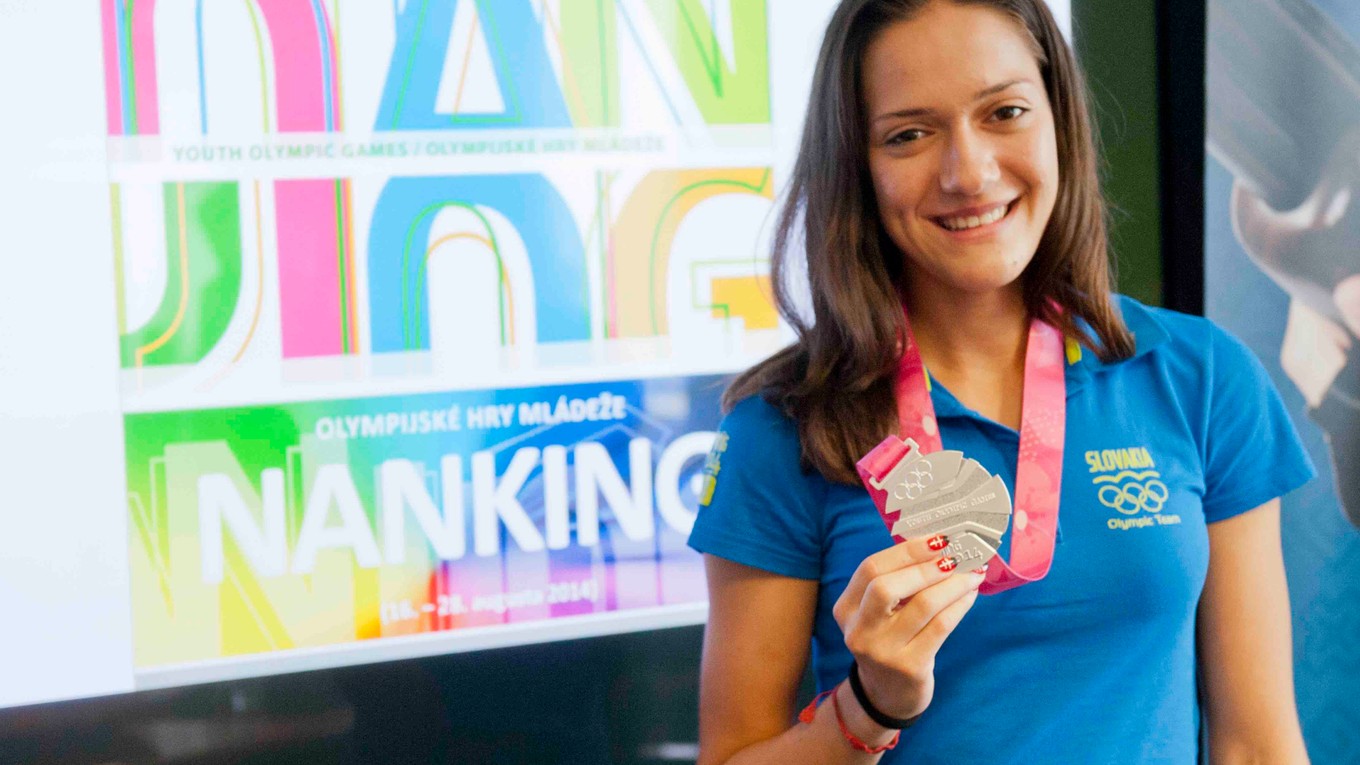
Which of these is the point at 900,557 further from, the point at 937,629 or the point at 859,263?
the point at 859,263

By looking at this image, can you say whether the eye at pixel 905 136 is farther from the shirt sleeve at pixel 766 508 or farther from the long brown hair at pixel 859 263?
the shirt sleeve at pixel 766 508

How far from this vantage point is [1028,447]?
45.9 inches

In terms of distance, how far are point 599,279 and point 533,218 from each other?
6.0 inches

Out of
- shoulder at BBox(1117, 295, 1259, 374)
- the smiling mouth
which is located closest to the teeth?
the smiling mouth

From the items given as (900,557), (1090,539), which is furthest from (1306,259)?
(900,557)

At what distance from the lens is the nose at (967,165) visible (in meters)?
1.10

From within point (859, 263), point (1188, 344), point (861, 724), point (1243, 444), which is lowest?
point (861, 724)

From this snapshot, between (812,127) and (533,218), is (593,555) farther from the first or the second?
(812,127)

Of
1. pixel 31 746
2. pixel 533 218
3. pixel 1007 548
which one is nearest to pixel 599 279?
pixel 533 218

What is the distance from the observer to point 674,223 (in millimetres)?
1960

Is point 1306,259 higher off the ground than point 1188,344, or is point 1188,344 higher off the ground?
point 1306,259

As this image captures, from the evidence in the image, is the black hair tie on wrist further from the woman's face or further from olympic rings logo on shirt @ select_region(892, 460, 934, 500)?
the woman's face

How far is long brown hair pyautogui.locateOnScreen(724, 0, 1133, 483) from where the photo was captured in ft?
3.90

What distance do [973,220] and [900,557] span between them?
368mm
